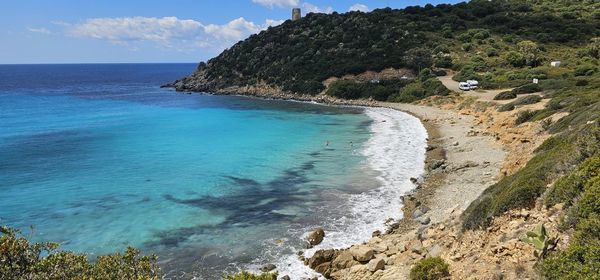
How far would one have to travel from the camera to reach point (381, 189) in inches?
1006

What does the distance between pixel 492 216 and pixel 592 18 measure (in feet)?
364

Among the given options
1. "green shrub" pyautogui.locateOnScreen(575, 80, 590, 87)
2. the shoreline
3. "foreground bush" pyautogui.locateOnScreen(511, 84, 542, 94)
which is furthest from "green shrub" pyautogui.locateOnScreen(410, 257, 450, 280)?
"foreground bush" pyautogui.locateOnScreen(511, 84, 542, 94)

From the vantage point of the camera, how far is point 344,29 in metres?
107

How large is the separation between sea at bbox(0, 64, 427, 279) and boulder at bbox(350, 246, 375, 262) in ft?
6.36

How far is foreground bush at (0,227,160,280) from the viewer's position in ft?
26.1

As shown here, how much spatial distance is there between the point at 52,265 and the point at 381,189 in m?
19.9

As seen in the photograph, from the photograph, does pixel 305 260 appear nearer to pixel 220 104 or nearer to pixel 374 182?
pixel 374 182

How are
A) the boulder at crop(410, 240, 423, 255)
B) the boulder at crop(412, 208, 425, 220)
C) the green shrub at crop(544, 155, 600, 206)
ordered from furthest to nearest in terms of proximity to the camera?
1. the boulder at crop(412, 208, 425, 220)
2. the boulder at crop(410, 240, 423, 255)
3. the green shrub at crop(544, 155, 600, 206)

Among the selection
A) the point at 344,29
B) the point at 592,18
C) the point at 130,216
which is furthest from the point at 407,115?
the point at 592,18

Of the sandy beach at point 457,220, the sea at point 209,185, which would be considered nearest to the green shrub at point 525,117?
the sandy beach at point 457,220

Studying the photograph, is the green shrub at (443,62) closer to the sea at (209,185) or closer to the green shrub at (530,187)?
the sea at (209,185)

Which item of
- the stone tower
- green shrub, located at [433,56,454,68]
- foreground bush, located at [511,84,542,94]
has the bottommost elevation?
foreground bush, located at [511,84,542,94]

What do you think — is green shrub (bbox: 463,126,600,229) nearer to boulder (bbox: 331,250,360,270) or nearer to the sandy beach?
the sandy beach

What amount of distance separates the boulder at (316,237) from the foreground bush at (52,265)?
395 inches
